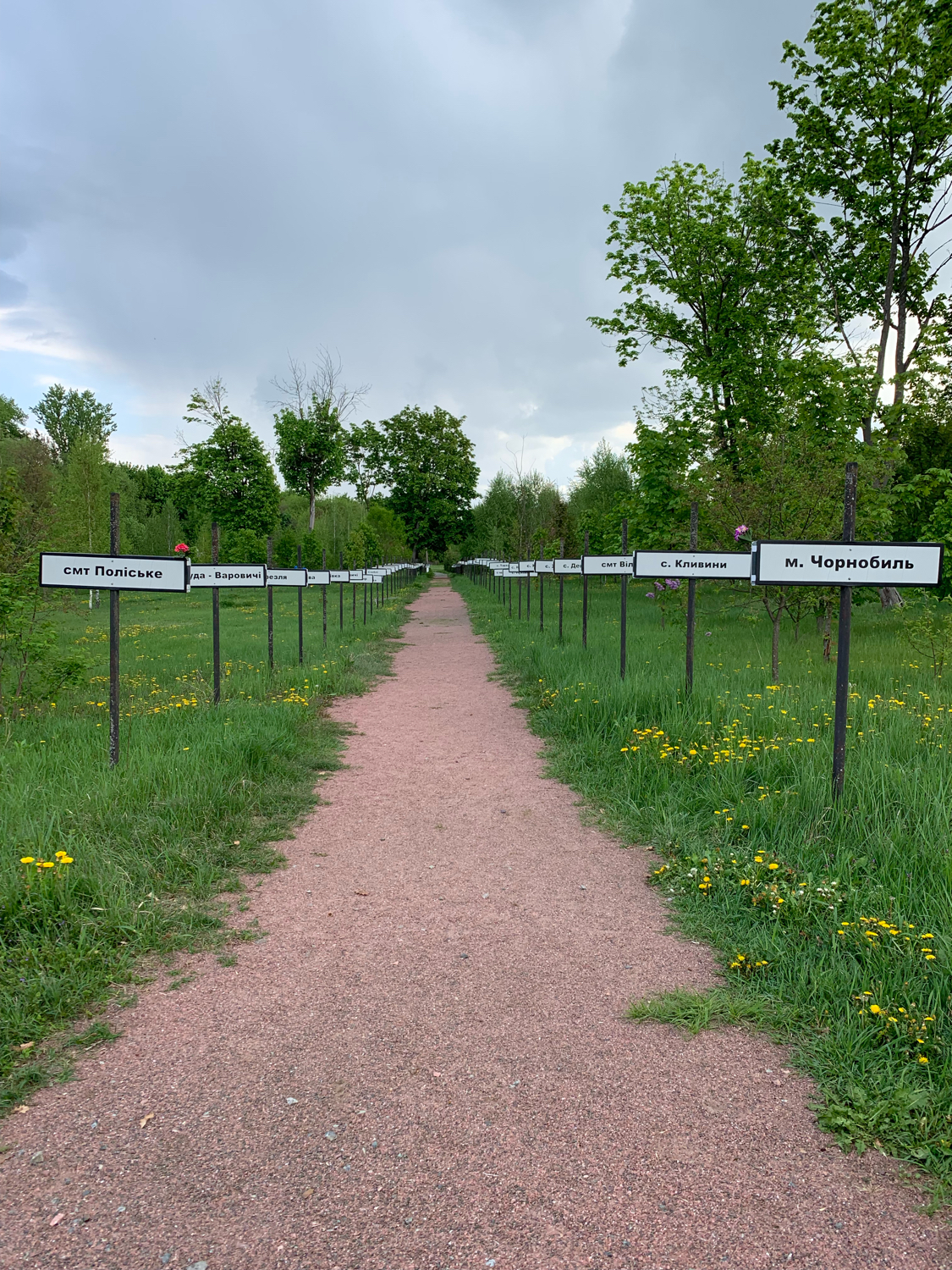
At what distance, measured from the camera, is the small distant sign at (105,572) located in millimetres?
5250

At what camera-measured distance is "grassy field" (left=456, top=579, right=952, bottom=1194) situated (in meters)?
2.47

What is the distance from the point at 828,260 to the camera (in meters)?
20.7

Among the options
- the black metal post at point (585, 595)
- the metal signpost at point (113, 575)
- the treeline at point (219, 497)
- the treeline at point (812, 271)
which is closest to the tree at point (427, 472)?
the treeline at point (219, 497)

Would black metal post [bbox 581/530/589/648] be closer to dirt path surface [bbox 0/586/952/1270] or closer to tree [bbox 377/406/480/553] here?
dirt path surface [bbox 0/586/952/1270]

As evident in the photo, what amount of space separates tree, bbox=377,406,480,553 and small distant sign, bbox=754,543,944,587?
214ft

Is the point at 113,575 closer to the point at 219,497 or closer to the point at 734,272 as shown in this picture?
the point at 734,272

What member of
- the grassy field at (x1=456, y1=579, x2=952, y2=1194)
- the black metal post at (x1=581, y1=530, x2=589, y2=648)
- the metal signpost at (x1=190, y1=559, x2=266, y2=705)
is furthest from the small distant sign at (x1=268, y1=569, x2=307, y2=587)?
the black metal post at (x1=581, y1=530, x2=589, y2=648)

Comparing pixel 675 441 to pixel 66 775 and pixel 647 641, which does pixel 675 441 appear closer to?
pixel 647 641

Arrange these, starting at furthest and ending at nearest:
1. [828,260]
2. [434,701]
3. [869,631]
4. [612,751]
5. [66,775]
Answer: [828,260]
[869,631]
[434,701]
[612,751]
[66,775]

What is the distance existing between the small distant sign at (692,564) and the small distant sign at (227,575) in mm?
4217

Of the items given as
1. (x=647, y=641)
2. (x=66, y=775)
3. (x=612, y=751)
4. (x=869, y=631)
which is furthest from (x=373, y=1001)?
(x=869, y=631)

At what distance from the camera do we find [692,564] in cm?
702

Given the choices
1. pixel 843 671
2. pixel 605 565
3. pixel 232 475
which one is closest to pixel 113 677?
pixel 843 671

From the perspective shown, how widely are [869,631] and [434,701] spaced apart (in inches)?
373
